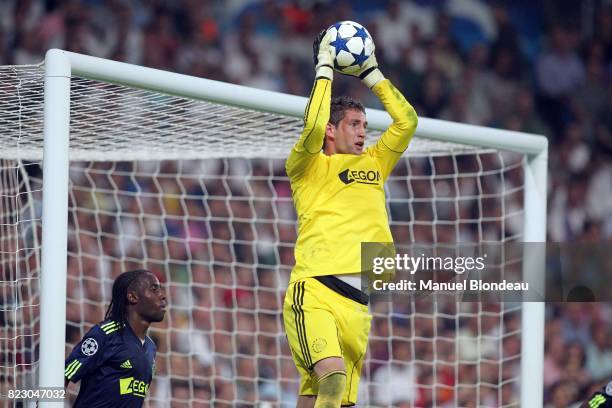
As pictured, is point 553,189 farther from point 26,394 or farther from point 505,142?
point 26,394

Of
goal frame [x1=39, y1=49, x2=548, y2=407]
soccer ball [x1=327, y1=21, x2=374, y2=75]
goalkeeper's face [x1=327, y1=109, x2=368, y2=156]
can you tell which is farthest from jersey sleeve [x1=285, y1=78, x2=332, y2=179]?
goal frame [x1=39, y1=49, x2=548, y2=407]

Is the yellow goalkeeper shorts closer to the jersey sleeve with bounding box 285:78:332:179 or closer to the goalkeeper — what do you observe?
the goalkeeper

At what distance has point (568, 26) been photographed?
12305mm

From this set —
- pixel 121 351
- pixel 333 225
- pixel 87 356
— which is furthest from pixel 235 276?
pixel 333 225

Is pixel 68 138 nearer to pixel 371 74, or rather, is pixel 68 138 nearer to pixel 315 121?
pixel 315 121

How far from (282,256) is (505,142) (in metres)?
3.38

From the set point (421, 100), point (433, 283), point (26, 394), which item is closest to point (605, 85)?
point (421, 100)

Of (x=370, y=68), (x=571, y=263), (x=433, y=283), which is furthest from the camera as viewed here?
(x=571, y=263)

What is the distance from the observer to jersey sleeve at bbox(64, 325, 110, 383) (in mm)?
5645

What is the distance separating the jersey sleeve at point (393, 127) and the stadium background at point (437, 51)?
5.30 m

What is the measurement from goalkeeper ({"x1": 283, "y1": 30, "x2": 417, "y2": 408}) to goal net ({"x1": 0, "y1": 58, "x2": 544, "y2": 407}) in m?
1.90

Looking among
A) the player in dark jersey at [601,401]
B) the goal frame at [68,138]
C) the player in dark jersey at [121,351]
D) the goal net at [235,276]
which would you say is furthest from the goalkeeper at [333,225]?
the goal net at [235,276]

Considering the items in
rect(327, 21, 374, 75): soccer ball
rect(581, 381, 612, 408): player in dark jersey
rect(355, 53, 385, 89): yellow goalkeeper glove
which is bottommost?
rect(581, 381, 612, 408): player in dark jersey

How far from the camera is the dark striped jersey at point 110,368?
574cm
